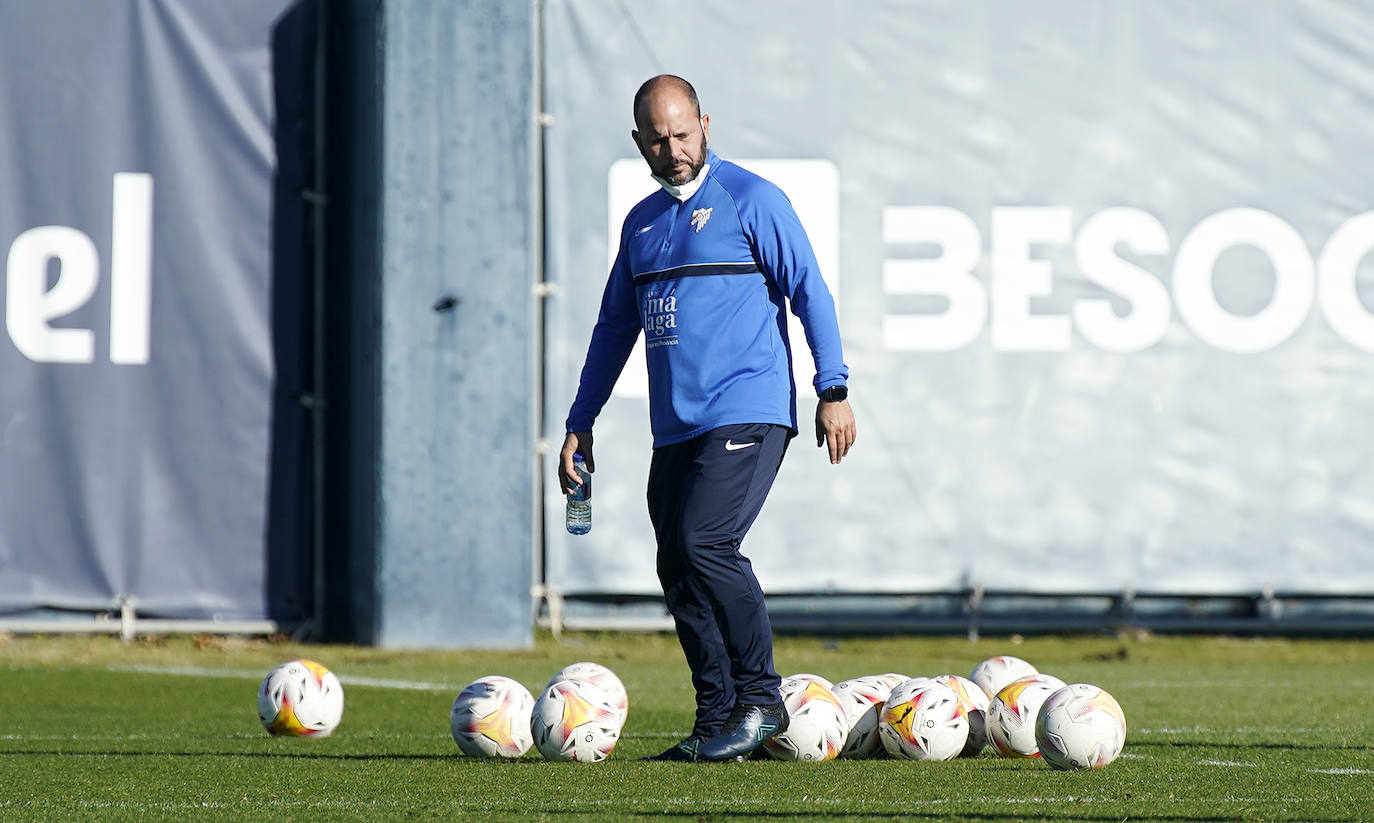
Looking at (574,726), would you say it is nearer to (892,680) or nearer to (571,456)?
(571,456)

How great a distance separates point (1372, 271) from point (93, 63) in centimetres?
812

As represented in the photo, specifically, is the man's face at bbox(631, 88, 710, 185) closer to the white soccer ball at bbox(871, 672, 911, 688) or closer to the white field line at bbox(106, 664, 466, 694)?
the white soccer ball at bbox(871, 672, 911, 688)

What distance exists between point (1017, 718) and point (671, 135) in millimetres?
2022

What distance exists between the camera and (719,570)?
5062 mm

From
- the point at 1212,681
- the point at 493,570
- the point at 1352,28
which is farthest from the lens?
the point at 1352,28

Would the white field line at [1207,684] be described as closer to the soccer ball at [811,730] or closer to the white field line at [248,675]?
the white field line at [248,675]

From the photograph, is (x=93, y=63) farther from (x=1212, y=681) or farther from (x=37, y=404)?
(x=1212, y=681)

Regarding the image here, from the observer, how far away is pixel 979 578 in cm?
1091

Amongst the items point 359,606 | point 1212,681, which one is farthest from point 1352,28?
point 359,606

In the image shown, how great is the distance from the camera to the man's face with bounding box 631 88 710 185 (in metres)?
5.05

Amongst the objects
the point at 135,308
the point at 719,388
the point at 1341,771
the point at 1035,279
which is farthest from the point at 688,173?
the point at 135,308

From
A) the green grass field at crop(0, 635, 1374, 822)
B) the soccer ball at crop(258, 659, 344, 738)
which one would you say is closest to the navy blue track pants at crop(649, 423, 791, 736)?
the green grass field at crop(0, 635, 1374, 822)

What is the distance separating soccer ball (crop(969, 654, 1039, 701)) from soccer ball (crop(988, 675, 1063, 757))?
0.49m

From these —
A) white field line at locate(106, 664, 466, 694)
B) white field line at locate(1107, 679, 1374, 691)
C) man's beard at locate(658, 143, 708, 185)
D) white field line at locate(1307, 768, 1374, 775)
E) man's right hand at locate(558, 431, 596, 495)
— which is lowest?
white field line at locate(1107, 679, 1374, 691)
